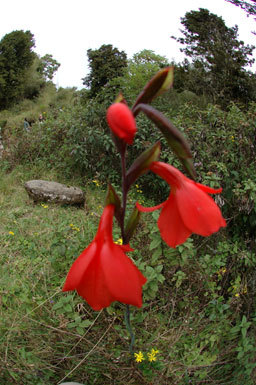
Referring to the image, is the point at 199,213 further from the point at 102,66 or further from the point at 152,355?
the point at 102,66

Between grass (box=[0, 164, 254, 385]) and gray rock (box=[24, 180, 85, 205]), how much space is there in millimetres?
1961

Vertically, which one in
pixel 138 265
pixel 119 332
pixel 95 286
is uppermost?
pixel 95 286

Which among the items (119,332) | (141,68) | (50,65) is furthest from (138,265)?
(50,65)

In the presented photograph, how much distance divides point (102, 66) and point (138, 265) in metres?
10.1

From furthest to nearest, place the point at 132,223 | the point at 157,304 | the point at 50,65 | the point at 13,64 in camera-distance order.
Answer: the point at 50,65 → the point at 13,64 → the point at 157,304 → the point at 132,223

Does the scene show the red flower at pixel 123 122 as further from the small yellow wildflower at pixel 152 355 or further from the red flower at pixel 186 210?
the small yellow wildflower at pixel 152 355

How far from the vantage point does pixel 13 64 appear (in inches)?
714

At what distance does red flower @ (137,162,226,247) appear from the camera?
532 millimetres

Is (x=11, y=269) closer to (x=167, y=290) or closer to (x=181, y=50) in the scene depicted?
(x=167, y=290)

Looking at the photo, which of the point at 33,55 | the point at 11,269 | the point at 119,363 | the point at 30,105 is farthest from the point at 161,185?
the point at 33,55

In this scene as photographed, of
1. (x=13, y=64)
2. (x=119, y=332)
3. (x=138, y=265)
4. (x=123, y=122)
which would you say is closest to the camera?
(x=123, y=122)

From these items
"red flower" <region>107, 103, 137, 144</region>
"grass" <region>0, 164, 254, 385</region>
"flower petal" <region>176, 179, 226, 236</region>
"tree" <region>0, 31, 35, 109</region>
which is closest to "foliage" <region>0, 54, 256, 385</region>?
"grass" <region>0, 164, 254, 385</region>

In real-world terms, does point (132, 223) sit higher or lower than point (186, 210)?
lower

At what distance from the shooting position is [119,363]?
1.38m
